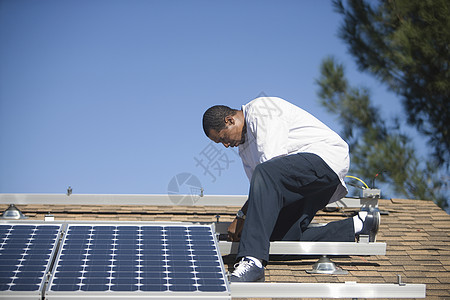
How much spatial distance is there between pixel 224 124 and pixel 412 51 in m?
14.1

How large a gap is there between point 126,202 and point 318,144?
137 inches

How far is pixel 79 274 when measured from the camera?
4.30 m

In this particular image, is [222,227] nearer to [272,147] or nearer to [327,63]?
[272,147]

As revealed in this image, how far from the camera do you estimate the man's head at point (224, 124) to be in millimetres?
5480

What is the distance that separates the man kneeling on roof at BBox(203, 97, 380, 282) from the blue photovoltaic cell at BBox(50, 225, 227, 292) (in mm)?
384

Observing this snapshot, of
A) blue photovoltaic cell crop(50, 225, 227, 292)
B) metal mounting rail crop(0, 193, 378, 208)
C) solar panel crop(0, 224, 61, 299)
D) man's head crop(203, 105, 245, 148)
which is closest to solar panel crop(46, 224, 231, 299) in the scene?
blue photovoltaic cell crop(50, 225, 227, 292)

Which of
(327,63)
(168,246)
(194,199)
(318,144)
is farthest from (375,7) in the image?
(168,246)

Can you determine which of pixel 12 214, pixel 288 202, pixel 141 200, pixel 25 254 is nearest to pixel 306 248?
pixel 288 202

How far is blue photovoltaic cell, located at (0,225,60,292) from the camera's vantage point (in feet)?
13.7

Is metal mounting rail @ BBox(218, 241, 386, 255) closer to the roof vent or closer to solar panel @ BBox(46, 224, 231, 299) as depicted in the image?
solar panel @ BBox(46, 224, 231, 299)

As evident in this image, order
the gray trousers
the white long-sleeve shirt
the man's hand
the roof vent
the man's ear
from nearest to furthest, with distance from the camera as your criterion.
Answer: the gray trousers
the white long-sleeve shirt
the man's hand
the man's ear
the roof vent

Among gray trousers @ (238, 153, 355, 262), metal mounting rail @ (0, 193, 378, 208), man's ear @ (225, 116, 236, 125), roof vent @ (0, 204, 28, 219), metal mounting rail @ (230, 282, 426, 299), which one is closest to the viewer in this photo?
metal mounting rail @ (230, 282, 426, 299)

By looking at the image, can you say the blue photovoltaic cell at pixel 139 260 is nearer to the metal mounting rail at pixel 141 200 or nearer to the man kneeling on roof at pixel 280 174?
the man kneeling on roof at pixel 280 174

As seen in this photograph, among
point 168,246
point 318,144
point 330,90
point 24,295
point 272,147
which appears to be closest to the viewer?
point 24,295
